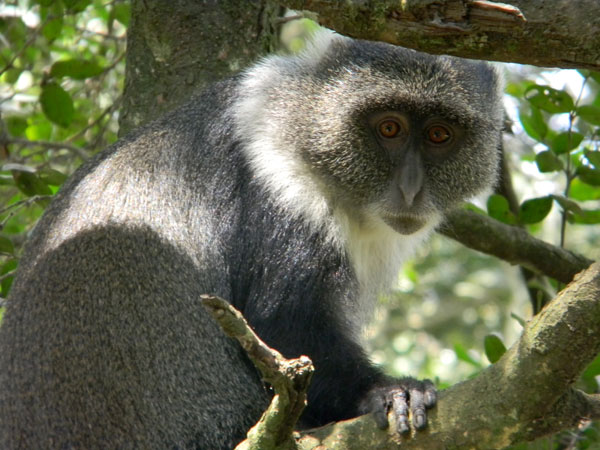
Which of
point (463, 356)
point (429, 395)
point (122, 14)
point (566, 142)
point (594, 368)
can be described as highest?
point (122, 14)

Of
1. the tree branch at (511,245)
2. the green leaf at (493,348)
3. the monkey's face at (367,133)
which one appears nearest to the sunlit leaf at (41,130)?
the monkey's face at (367,133)

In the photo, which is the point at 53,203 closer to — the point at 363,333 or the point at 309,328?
the point at 309,328

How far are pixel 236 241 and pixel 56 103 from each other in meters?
2.29

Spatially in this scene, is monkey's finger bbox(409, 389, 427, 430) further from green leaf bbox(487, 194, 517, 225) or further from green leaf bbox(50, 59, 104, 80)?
green leaf bbox(50, 59, 104, 80)

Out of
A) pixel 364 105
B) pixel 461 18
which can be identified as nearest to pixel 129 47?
pixel 364 105

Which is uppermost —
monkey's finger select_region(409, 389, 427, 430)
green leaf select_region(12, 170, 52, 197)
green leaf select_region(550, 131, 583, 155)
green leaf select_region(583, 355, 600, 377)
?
green leaf select_region(550, 131, 583, 155)

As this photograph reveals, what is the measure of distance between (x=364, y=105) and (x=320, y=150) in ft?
1.32

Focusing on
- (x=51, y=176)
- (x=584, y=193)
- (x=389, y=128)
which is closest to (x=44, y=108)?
(x=51, y=176)

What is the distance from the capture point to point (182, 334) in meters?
4.62

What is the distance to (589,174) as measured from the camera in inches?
230

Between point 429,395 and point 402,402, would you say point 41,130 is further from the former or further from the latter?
point 429,395

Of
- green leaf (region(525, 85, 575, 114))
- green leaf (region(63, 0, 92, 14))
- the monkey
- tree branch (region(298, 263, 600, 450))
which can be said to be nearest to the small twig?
tree branch (region(298, 263, 600, 450))

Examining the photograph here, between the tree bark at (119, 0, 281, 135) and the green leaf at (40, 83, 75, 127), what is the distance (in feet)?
1.40

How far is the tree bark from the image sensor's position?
6293 mm
